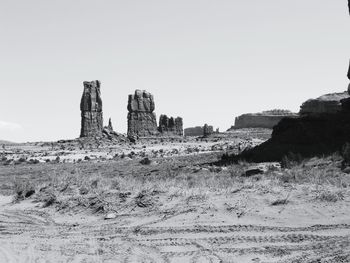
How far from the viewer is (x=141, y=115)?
93750 mm

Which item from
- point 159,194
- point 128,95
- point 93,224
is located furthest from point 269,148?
point 128,95

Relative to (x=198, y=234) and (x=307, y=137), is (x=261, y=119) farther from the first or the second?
(x=198, y=234)

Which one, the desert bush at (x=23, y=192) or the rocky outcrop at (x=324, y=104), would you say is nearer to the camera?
the desert bush at (x=23, y=192)

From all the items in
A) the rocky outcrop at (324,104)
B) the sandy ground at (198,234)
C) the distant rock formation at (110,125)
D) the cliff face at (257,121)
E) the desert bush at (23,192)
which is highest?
the cliff face at (257,121)

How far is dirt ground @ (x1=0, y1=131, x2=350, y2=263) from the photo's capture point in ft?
26.3

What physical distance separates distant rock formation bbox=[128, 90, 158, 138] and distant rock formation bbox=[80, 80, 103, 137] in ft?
24.4

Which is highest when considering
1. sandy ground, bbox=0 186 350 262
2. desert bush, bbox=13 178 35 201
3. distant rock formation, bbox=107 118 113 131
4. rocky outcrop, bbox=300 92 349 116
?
distant rock formation, bbox=107 118 113 131

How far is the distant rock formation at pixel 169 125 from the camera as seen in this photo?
100 m

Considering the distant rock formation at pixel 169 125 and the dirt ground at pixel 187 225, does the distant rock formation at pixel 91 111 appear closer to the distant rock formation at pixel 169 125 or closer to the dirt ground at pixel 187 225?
the distant rock formation at pixel 169 125

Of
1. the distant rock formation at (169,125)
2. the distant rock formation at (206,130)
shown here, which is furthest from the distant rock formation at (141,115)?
the distant rock formation at (206,130)

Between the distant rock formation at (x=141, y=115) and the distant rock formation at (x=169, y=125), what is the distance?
4.19 metres

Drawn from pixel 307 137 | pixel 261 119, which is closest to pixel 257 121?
pixel 261 119

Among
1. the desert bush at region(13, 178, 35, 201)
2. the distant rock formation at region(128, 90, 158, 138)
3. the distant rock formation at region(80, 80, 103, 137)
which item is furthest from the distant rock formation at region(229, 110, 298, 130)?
the desert bush at region(13, 178, 35, 201)

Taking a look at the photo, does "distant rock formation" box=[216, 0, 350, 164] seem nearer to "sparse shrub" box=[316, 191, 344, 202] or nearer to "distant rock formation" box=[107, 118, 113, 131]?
"sparse shrub" box=[316, 191, 344, 202]
